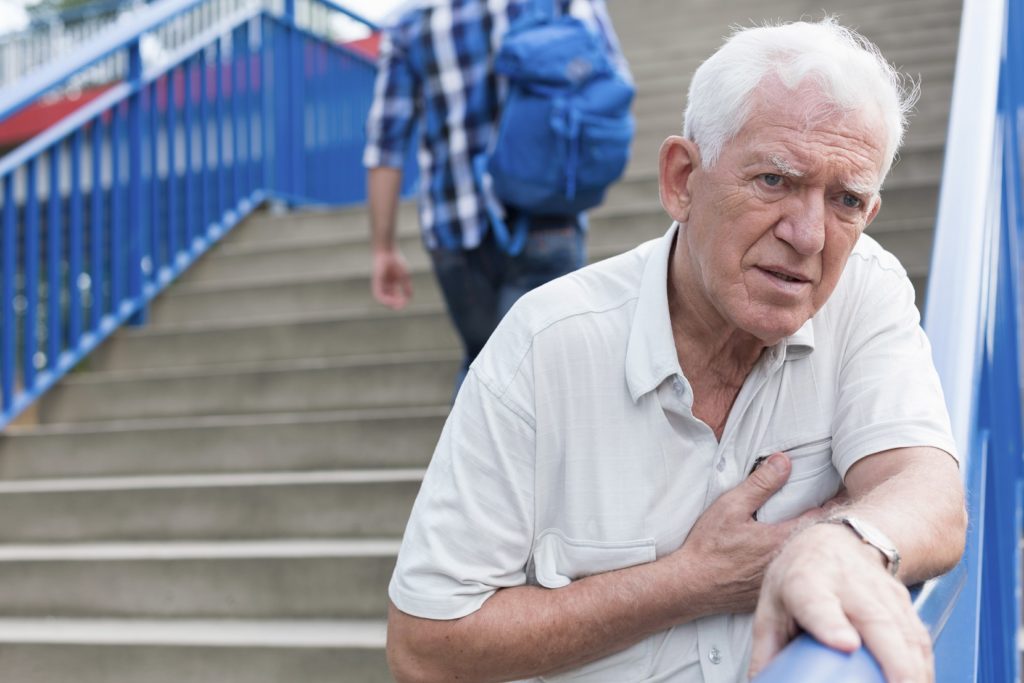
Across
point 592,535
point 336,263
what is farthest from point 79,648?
point 336,263

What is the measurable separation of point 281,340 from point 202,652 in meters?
1.85

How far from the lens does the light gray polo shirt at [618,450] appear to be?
159 cm

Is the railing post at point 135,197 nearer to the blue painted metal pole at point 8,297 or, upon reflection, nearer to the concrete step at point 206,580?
the blue painted metal pole at point 8,297

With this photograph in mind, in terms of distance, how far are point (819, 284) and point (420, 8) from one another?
2.01 metres

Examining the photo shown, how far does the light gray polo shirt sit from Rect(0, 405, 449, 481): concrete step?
2.16 m

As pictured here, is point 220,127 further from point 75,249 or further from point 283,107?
point 75,249

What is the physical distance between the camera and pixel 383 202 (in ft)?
11.8

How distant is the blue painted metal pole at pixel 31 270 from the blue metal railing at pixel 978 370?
3.20m

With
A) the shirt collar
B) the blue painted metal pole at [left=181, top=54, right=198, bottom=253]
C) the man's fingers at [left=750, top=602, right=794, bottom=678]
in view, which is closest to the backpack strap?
the shirt collar

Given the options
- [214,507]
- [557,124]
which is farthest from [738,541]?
[214,507]

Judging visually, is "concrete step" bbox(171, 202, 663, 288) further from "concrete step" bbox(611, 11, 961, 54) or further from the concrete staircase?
"concrete step" bbox(611, 11, 961, 54)

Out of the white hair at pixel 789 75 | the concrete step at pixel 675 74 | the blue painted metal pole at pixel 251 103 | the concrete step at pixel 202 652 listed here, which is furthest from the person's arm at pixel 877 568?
the blue painted metal pole at pixel 251 103

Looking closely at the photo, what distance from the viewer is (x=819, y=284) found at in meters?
1.60

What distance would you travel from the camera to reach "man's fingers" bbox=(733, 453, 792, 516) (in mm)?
1582
